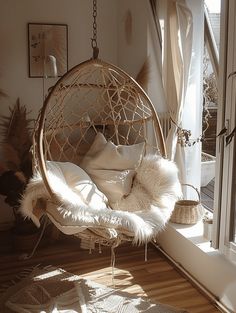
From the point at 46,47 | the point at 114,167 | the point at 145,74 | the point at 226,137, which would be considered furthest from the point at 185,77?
the point at 46,47

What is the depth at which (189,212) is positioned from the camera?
3020mm

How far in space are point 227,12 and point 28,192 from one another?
5.15ft

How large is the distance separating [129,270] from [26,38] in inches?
86.0

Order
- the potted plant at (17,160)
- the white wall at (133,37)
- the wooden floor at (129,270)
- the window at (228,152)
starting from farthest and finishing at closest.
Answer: the white wall at (133,37), the potted plant at (17,160), the wooden floor at (129,270), the window at (228,152)

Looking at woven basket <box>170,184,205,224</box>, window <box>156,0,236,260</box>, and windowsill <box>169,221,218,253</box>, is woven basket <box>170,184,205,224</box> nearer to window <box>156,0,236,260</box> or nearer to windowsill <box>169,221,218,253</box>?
windowsill <box>169,221,218,253</box>

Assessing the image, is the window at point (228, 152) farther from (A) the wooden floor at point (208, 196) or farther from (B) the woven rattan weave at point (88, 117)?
(A) the wooden floor at point (208, 196)

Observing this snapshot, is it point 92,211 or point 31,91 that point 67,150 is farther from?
point 92,211

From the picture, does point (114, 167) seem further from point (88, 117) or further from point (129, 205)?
point (88, 117)

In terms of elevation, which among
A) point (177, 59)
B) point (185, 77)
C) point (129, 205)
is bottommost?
point (129, 205)

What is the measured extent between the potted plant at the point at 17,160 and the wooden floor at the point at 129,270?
20 centimetres

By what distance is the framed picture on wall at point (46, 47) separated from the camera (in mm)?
3586

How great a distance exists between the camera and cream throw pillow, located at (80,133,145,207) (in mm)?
2871

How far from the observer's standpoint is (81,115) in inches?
148

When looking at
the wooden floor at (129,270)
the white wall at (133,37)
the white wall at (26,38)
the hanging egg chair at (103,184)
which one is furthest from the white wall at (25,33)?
the wooden floor at (129,270)
